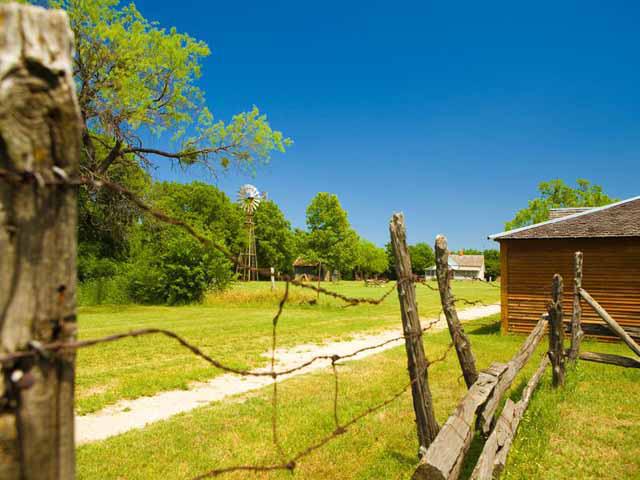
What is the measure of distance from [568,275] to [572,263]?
40 cm

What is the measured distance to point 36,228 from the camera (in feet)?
3.64

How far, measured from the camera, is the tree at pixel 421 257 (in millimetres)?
100188

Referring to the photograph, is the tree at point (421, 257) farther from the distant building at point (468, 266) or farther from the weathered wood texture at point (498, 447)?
the weathered wood texture at point (498, 447)

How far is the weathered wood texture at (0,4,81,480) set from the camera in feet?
3.54

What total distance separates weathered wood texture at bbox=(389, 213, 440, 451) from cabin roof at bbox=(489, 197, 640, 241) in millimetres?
11553

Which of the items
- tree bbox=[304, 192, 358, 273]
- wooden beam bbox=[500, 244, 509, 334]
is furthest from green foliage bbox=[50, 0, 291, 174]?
tree bbox=[304, 192, 358, 273]

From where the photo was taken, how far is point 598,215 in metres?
14.1

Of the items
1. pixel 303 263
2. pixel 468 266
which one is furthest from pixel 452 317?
pixel 468 266

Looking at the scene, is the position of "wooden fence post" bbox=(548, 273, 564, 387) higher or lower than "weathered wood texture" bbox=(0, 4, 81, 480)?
lower

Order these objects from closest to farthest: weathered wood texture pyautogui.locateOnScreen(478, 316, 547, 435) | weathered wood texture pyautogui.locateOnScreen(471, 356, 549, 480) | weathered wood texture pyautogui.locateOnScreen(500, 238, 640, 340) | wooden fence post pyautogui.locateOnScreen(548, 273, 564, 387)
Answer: weathered wood texture pyautogui.locateOnScreen(471, 356, 549, 480) → weathered wood texture pyautogui.locateOnScreen(478, 316, 547, 435) → wooden fence post pyautogui.locateOnScreen(548, 273, 564, 387) → weathered wood texture pyautogui.locateOnScreen(500, 238, 640, 340)

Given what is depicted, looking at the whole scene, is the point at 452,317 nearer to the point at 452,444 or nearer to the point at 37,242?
the point at 452,444

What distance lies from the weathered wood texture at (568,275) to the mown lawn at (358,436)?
5.85 metres

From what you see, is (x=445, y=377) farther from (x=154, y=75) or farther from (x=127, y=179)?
(x=127, y=179)

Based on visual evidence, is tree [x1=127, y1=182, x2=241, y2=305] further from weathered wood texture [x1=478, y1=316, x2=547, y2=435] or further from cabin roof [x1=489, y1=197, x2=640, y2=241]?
weathered wood texture [x1=478, y1=316, x2=547, y2=435]
